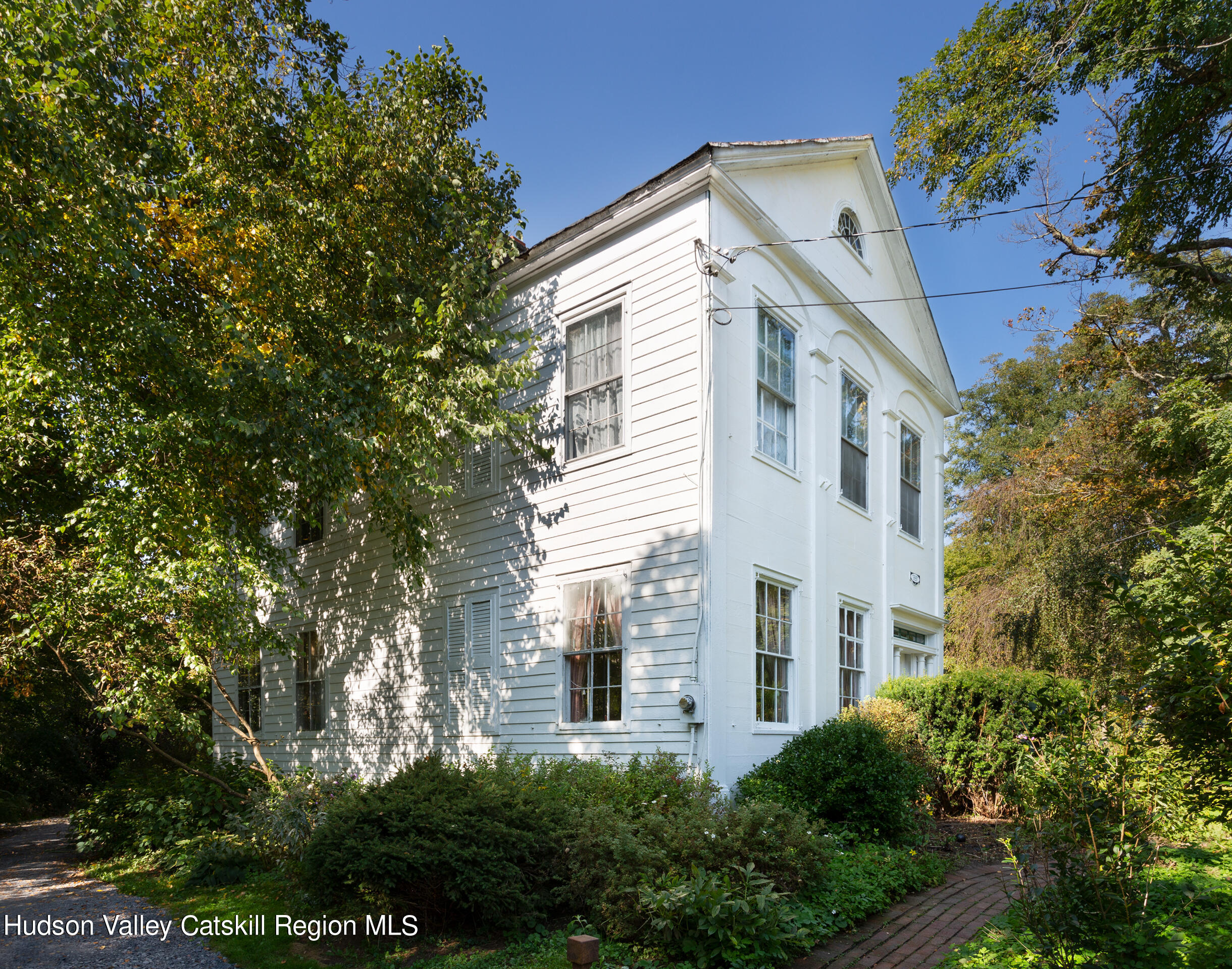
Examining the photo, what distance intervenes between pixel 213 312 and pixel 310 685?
Answer: 285 inches

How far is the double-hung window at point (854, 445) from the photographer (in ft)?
41.4

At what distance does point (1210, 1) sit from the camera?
28.2 feet

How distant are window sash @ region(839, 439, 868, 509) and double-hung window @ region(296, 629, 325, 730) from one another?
9.04 m

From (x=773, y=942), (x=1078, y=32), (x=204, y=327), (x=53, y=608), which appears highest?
(x=1078, y=32)

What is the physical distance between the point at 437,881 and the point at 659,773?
2.57 metres

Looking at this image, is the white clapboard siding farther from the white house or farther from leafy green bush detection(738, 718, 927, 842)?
leafy green bush detection(738, 718, 927, 842)

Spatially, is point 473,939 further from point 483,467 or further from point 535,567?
→ point 483,467

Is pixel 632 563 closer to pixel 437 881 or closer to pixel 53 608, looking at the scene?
pixel 437 881

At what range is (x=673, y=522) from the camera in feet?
30.6

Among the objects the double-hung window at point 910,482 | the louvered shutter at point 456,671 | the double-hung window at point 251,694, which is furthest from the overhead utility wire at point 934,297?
the double-hung window at point 251,694

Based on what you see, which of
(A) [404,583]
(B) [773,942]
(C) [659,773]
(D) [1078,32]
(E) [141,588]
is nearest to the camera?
(B) [773,942]

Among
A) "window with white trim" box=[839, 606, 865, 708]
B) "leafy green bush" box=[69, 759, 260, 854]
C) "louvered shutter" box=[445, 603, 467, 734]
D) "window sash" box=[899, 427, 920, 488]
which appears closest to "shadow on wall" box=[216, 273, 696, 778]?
"louvered shutter" box=[445, 603, 467, 734]

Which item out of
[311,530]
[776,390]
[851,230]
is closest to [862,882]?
[776,390]

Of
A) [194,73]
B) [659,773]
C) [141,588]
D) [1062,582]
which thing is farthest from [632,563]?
[1062,582]
